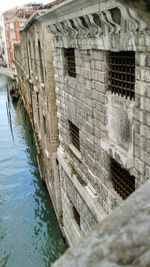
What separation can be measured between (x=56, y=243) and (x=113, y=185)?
6.44m

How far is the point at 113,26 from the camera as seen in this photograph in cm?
554

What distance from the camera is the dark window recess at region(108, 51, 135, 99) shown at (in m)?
5.54

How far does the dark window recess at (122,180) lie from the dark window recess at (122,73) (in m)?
1.48

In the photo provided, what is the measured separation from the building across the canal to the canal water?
1.85 m

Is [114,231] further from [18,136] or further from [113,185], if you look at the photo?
[18,136]

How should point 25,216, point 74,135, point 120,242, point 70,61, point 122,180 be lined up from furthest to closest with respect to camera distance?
point 25,216 → point 74,135 → point 70,61 → point 122,180 → point 120,242

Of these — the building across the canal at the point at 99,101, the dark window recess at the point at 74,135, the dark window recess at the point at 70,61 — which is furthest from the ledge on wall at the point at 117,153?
the dark window recess at the point at 70,61

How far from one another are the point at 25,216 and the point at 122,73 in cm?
1031

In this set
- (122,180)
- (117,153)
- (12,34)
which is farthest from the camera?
(12,34)

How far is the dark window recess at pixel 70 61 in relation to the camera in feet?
28.7

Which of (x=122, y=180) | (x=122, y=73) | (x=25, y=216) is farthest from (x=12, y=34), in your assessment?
(x=122, y=73)

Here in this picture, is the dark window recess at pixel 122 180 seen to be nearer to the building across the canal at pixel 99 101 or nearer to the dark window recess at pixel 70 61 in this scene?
the building across the canal at pixel 99 101

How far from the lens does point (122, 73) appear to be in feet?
19.3

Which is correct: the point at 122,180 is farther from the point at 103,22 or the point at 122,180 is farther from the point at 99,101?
the point at 103,22
